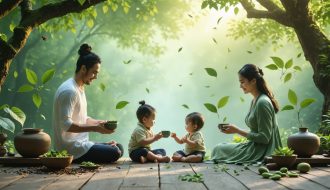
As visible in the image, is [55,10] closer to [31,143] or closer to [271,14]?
[31,143]

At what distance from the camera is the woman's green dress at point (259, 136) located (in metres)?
5.97

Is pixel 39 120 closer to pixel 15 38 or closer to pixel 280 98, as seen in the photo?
pixel 15 38

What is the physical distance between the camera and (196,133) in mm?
6742

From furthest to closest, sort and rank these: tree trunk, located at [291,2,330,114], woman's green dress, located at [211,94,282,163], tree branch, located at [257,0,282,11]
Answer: tree branch, located at [257,0,282,11] < tree trunk, located at [291,2,330,114] < woman's green dress, located at [211,94,282,163]

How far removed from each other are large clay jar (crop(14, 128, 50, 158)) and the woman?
2578 millimetres

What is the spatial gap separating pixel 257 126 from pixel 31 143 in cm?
326

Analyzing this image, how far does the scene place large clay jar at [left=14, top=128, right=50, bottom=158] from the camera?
5.67m

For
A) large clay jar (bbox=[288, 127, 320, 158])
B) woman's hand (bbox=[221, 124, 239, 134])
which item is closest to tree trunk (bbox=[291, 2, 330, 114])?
large clay jar (bbox=[288, 127, 320, 158])

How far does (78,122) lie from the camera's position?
20.0 ft

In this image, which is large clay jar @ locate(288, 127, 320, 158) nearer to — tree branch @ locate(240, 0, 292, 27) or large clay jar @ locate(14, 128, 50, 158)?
large clay jar @ locate(14, 128, 50, 158)

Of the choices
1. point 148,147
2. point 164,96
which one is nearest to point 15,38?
point 148,147

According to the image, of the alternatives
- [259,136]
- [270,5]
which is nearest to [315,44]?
[270,5]

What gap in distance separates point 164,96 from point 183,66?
7.18 meters

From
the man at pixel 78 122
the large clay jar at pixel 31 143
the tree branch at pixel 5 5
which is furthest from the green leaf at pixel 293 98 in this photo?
the tree branch at pixel 5 5
